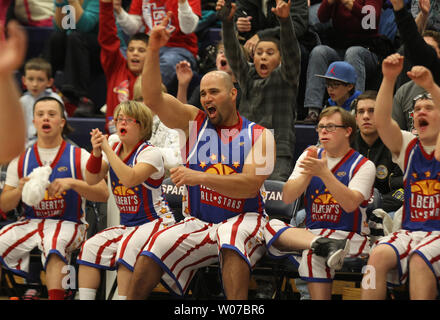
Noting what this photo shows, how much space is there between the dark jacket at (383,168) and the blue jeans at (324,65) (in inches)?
38.1

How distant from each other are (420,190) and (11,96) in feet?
9.13

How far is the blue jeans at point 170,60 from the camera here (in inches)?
249

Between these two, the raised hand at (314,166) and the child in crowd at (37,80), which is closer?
the raised hand at (314,166)

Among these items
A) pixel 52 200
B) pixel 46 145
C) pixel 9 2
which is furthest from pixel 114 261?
pixel 9 2

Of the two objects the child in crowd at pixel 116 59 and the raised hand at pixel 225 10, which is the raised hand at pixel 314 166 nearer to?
the raised hand at pixel 225 10

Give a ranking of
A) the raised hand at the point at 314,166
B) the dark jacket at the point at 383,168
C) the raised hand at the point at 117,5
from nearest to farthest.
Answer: the raised hand at the point at 314,166 < the dark jacket at the point at 383,168 < the raised hand at the point at 117,5

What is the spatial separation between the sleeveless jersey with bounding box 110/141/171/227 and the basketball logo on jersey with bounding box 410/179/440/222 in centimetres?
162

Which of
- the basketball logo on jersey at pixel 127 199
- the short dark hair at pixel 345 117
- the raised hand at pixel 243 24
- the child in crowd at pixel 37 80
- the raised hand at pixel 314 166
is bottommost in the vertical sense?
the basketball logo on jersey at pixel 127 199

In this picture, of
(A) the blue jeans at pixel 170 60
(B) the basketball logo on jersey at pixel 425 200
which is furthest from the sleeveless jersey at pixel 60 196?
(B) the basketball logo on jersey at pixel 425 200

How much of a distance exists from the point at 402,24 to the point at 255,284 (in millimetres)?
2159

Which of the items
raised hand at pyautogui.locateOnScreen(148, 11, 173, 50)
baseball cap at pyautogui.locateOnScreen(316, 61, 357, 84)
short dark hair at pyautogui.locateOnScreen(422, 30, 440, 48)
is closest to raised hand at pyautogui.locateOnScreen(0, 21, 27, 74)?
raised hand at pyautogui.locateOnScreen(148, 11, 173, 50)

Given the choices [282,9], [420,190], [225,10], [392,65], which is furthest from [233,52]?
[420,190]

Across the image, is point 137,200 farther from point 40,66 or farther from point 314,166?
point 40,66

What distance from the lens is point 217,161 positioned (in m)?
4.19
